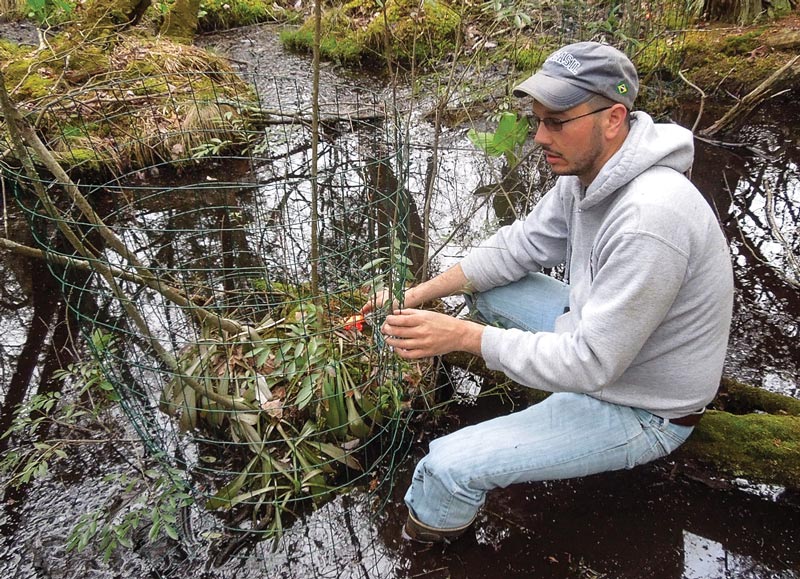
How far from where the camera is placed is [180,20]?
6.59m

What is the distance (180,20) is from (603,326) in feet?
21.9

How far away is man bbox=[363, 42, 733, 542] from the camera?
150cm

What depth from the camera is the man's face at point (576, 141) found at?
161cm

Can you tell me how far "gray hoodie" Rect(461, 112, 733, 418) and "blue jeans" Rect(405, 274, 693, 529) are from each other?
6 cm

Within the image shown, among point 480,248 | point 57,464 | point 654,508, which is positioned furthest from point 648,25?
point 57,464

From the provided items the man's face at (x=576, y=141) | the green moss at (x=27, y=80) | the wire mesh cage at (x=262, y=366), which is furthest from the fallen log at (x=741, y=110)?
the green moss at (x=27, y=80)

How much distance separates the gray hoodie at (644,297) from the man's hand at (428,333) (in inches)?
2.1

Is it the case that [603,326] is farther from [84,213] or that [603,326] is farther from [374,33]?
[374,33]

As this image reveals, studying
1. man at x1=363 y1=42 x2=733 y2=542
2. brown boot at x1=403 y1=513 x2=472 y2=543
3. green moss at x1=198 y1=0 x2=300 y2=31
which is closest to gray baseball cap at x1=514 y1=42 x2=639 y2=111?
man at x1=363 y1=42 x2=733 y2=542

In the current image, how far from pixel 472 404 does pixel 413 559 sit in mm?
753

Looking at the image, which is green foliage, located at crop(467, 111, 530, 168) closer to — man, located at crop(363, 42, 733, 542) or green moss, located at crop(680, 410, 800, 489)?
man, located at crop(363, 42, 733, 542)

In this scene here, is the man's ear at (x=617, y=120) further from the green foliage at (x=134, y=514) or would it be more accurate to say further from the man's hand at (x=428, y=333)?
the green foliage at (x=134, y=514)

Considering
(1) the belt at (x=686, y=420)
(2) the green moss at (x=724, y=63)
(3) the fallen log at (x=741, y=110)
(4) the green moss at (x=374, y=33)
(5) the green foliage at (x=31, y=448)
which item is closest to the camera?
(1) the belt at (x=686, y=420)

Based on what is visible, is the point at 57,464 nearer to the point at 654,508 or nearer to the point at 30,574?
the point at 30,574
